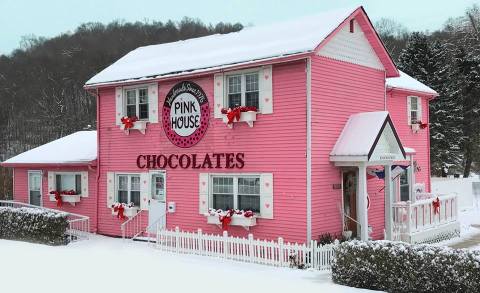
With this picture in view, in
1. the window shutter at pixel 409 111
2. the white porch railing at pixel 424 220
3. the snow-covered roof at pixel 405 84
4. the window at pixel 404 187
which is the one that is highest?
the snow-covered roof at pixel 405 84

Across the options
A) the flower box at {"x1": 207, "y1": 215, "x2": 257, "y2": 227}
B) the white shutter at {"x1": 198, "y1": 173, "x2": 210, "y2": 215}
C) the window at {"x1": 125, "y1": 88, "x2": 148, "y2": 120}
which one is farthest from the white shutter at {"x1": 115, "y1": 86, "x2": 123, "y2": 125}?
the flower box at {"x1": 207, "y1": 215, "x2": 257, "y2": 227}

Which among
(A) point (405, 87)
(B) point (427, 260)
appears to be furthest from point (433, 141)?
(B) point (427, 260)

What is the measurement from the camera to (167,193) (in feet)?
62.4

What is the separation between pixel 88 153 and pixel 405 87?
1347cm

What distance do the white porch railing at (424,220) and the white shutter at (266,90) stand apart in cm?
567

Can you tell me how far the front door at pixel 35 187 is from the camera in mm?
24031

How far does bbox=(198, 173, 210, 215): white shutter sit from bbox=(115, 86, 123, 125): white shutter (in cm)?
461

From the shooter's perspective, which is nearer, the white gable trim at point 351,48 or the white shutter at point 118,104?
the white gable trim at point 351,48

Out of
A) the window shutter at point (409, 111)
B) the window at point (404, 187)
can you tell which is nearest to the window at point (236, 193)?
the window at point (404, 187)

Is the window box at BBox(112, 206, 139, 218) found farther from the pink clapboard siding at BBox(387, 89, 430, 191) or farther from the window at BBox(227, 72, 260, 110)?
the pink clapboard siding at BBox(387, 89, 430, 191)

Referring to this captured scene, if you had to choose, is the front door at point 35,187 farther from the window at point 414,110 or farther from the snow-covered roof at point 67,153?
A: the window at point 414,110

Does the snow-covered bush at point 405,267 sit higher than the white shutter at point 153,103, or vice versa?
the white shutter at point 153,103

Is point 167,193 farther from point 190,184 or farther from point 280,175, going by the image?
point 280,175

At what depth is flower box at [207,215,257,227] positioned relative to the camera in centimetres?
1628
